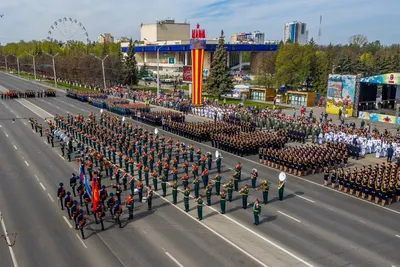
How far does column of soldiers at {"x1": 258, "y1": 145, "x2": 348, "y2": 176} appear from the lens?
72.8 ft

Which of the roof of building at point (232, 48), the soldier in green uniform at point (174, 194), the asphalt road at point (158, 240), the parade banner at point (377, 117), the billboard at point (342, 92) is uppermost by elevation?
the roof of building at point (232, 48)

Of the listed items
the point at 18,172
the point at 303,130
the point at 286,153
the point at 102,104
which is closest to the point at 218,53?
the point at 102,104

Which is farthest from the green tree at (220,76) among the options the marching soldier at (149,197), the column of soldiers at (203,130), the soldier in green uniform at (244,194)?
the marching soldier at (149,197)

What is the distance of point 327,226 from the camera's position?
15.3 meters

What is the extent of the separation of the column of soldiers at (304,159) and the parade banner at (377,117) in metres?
20.2

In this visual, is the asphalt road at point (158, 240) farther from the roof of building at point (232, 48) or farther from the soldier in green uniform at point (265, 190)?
the roof of building at point (232, 48)

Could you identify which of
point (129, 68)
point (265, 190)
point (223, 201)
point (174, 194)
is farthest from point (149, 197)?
point (129, 68)

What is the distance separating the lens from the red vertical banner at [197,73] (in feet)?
157

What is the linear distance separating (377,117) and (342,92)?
194 inches

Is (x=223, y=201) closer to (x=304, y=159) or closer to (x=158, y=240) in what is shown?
(x=158, y=240)

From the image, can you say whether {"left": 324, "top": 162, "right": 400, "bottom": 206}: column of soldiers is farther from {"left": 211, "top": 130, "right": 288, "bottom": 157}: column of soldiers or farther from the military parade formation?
{"left": 211, "top": 130, "right": 288, "bottom": 157}: column of soldiers

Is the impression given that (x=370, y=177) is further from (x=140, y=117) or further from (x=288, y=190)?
(x=140, y=117)

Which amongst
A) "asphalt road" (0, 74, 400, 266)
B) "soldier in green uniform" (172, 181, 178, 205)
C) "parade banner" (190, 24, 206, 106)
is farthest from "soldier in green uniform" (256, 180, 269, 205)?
"parade banner" (190, 24, 206, 106)

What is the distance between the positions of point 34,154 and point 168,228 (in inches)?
620
